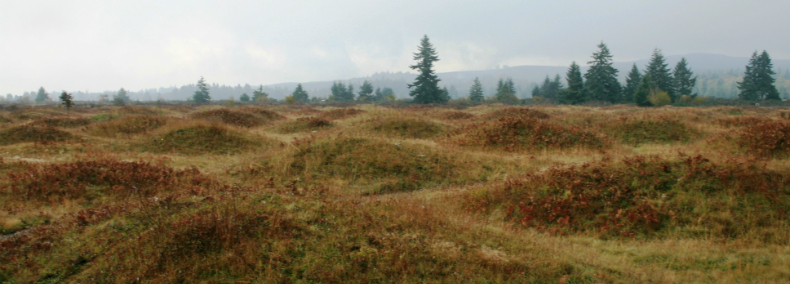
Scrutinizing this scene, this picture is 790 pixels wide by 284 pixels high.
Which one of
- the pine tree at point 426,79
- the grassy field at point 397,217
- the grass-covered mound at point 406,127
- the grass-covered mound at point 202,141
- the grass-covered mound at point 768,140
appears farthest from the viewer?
the pine tree at point 426,79

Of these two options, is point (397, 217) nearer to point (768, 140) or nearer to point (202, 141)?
point (768, 140)

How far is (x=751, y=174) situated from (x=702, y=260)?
3.84 meters

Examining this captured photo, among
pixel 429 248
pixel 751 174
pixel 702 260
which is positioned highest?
pixel 751 174

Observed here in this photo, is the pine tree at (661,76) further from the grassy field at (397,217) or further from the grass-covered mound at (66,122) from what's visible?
the grass-covered mound at (66,122)

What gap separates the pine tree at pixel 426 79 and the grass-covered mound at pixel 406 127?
34.1 metres

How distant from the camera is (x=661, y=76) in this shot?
207ft

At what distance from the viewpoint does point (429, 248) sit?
5.65 meters

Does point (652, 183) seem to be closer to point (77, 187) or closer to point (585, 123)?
point (77, 187)

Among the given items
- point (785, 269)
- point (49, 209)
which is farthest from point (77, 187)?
point (785, 269)

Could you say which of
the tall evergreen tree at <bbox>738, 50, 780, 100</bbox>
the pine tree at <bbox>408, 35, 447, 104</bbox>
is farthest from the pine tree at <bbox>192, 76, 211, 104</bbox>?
the tall evergreen tree at <bbox>738, 50, 780, 100</bbox>

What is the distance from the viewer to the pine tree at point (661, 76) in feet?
204

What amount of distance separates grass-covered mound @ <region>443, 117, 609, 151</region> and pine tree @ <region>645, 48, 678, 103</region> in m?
54.9

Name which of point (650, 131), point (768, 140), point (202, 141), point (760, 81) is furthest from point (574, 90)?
point (202, 141)

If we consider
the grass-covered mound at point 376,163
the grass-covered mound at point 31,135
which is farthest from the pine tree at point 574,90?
the grass-covered mound at point 31,135
